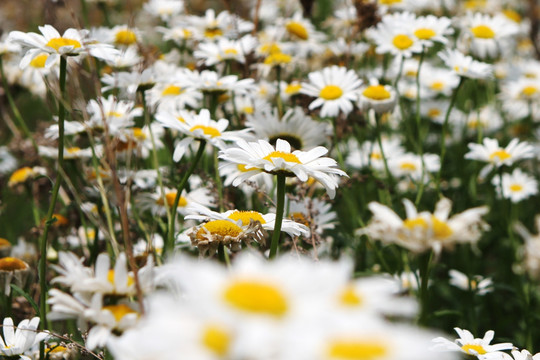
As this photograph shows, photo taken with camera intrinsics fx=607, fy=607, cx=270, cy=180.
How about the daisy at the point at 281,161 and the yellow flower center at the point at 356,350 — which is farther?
the daisy at the point at 281,161

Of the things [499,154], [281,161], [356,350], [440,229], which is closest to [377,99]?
[499,154]

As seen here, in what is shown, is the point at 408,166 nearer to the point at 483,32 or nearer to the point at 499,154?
the point at 499,154

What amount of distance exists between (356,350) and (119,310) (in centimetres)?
53

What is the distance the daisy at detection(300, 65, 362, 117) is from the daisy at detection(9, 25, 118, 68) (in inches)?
40.0

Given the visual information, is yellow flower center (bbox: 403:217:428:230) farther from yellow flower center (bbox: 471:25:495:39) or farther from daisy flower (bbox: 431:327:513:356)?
yellow flower center (bbox: 471:25:495:39)

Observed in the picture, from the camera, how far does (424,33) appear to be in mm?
2969

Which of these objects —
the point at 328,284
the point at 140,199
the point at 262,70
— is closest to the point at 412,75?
the point at 262,70

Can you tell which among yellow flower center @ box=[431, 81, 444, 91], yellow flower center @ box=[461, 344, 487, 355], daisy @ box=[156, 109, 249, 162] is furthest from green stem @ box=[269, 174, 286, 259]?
yellow flower center @ box=[431, 81, 444, 91]

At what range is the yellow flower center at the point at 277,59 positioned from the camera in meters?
3.23

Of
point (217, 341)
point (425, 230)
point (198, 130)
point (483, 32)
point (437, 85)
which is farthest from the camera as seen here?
point (437, 85)

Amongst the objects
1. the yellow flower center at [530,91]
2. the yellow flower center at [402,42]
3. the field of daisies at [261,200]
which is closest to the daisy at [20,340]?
the field of daisies at [261,200]

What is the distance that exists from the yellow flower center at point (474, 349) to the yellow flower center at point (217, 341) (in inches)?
39.7

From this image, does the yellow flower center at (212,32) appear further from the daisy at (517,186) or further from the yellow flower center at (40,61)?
the daisy at (517,186)

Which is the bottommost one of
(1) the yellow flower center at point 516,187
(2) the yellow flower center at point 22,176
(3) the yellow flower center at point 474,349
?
(1) the yellow flower center at point 516,187
